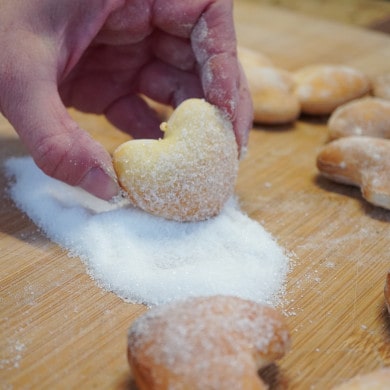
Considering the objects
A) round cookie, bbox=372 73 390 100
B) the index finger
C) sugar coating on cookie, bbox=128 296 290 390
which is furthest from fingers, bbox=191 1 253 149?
round cookie, bbox=372 73 390 100

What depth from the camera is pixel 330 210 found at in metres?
1.03

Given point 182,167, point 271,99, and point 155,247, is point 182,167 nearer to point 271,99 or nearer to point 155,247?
point 155,247

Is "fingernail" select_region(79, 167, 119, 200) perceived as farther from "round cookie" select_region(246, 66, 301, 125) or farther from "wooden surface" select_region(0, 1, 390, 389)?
"round cookie" select_region(246, 66, 301, 125)

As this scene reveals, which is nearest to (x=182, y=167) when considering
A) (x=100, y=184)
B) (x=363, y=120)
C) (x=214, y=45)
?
(x=100, y=184)

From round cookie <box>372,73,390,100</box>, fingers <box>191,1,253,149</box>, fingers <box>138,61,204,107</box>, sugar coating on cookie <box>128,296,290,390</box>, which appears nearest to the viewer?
sugar coating on cookie <box>128,296,290,390</box>

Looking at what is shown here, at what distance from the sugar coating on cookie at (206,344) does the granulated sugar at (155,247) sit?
5.2 inches

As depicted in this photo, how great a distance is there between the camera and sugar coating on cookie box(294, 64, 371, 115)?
1.35 metres

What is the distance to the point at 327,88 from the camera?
1.36 m

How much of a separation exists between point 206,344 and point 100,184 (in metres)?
0.35

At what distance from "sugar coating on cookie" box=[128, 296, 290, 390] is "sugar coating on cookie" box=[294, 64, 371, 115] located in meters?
0.78

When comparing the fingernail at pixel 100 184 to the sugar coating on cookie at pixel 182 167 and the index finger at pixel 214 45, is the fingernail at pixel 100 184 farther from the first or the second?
the index finger at pixel 214 45

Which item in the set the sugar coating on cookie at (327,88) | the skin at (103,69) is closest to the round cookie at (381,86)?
the sugar coating on cookie at (327,88)

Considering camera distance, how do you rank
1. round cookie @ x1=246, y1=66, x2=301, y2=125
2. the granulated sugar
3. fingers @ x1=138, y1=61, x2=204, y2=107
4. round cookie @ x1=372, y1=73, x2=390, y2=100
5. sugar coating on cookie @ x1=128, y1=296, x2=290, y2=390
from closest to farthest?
sugar coating on cookie @ x1=128, y1=296, x2=290, y2=390
the granulated sugar
fingers @ x1=138, y1=61, x2=204, y2=107
round cookie @ x1=246, y1=66, x2=301, y2=125
round cookie @ x1=372, y1=73, x2=390, y2=100

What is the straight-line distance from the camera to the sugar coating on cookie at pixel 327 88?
1.35m
